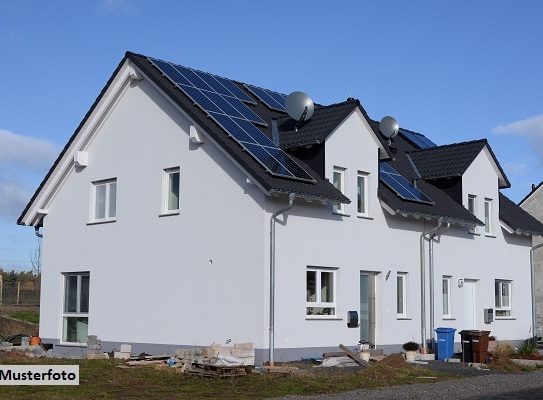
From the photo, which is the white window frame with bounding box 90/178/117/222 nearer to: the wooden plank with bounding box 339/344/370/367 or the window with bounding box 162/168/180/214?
the window with bounding box 162/168/180/214

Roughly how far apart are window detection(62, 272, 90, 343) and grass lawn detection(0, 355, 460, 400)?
413 centimetres

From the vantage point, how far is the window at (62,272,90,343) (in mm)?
23922

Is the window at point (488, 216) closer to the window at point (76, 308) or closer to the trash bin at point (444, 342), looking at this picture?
the trash bin at point (444, 342)

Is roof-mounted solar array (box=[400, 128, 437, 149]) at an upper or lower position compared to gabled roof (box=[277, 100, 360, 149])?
upper

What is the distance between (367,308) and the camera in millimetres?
22781

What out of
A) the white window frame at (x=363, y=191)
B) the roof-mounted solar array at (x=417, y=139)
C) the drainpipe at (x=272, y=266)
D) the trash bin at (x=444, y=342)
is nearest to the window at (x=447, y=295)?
the trash bin at (x=444, y=342)

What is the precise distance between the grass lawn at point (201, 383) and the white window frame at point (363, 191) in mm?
4794

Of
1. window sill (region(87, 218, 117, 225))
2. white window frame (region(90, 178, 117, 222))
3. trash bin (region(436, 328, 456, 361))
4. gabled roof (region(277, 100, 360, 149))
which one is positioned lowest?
trash bin (region(436, 328, 456, 361))

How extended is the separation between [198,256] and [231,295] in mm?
1522

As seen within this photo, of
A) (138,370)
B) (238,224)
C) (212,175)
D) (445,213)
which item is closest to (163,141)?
(212,175)

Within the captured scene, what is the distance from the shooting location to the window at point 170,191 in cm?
2195

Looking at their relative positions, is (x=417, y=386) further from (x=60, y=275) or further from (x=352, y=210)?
(x=60, y=275)

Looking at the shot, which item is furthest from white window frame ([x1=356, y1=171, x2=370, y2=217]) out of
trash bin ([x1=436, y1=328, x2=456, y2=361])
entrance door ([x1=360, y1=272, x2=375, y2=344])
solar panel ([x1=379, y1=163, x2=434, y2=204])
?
trash bin ([x1=436, y1=328, x2=456, y2=361])

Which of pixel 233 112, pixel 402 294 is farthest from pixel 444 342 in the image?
pixel 233 112
